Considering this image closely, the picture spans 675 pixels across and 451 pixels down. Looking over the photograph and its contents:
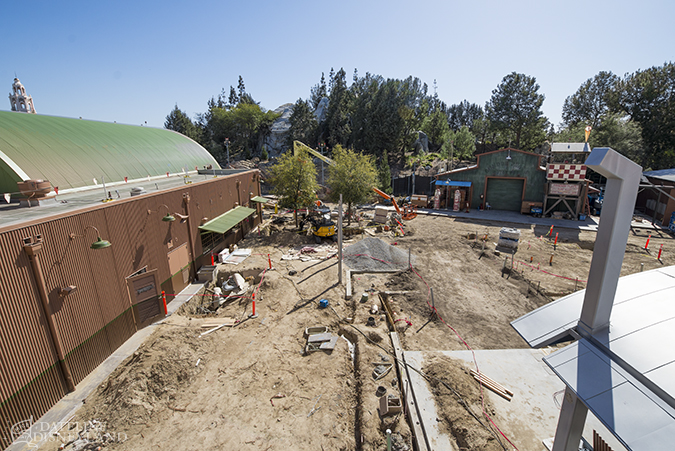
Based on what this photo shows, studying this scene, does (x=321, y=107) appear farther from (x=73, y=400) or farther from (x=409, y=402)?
(x=409, y=402)

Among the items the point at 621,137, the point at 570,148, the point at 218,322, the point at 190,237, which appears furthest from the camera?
the point at 621,137

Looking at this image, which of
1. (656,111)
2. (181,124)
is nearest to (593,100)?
(656,111)

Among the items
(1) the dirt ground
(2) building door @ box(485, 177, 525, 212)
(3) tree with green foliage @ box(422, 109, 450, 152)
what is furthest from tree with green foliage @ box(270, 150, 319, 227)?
(3) tree with green foliage @ box(422, 109, 450, 152)

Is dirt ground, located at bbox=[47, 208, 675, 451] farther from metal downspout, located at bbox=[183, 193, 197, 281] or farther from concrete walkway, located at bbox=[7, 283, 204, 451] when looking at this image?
metal downspout, located at bbox=[183, 193, 197, 281]

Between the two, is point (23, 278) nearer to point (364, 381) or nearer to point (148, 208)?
point (148, 208)

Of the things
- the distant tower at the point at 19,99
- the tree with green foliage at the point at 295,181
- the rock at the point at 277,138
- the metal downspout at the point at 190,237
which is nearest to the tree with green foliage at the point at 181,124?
the rock at the point at 277,138

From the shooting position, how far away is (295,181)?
2603cm

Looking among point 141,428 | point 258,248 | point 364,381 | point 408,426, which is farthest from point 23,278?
point 258,248

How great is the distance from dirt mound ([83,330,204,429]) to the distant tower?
28.6m

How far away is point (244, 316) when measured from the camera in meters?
Result: 13.4

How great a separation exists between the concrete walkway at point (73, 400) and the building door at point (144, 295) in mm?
473

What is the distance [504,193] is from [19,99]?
46935 millimetres

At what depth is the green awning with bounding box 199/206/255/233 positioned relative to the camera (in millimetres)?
17391

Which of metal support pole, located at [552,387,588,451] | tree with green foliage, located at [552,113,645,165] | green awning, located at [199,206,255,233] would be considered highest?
tree with green foliage, located at [552,113,645,165]
